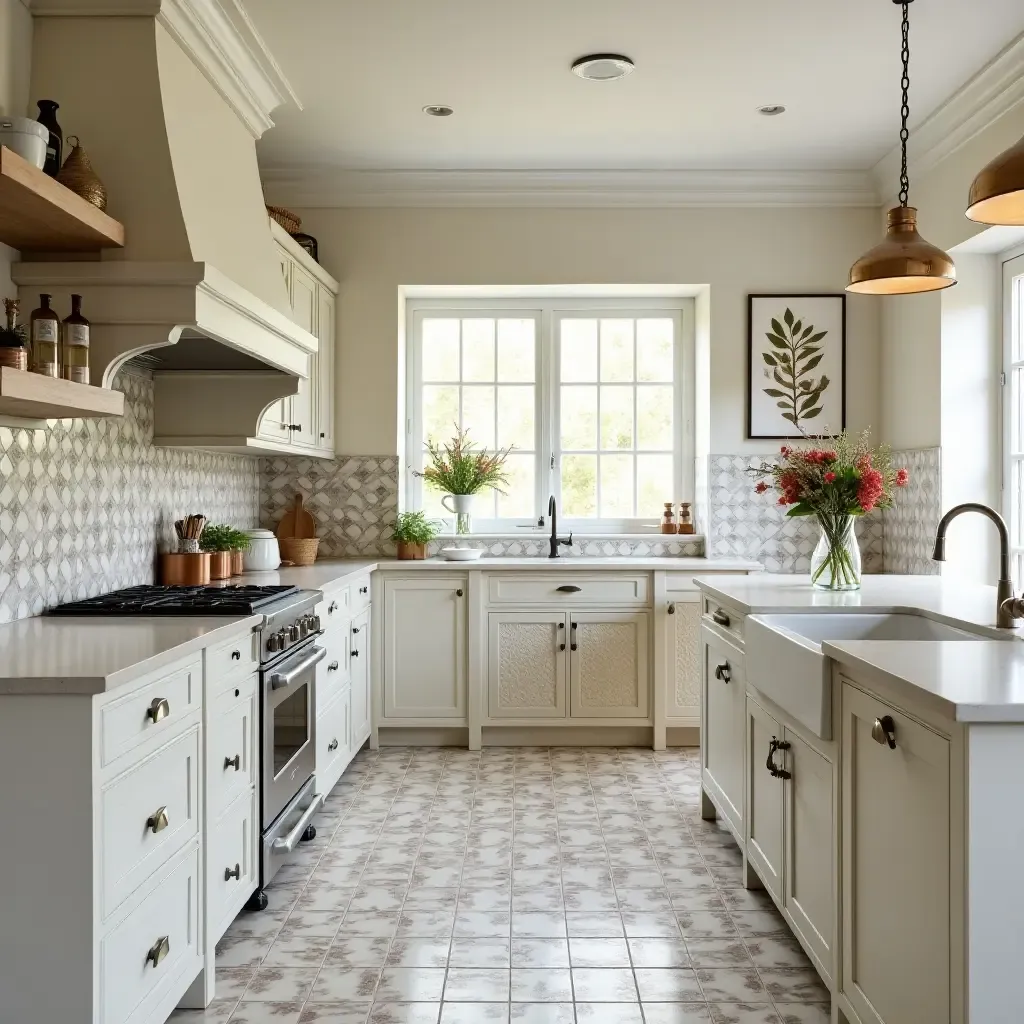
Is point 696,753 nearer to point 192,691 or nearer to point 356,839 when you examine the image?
point 356,839

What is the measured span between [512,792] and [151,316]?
242 centimetres

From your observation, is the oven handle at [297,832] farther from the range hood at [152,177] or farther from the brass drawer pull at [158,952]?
the range hood at [152,177]

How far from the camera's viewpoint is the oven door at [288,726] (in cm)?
281

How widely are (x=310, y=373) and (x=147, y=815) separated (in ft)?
9.32

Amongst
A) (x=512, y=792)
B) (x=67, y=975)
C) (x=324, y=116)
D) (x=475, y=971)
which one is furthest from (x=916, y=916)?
(x=324, y=116)

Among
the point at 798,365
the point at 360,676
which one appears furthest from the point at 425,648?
the point at 798,365

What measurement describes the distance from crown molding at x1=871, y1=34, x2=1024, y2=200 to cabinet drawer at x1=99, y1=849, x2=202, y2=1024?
3767 mm

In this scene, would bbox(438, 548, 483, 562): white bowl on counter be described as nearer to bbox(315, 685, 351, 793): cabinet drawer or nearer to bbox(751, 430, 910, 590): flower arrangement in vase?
bbox(315, 685, 351, 793): cabinet drawer

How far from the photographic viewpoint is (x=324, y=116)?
13.5 ft

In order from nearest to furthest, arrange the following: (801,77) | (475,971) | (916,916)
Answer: (916,916), (475,971), (801,77)

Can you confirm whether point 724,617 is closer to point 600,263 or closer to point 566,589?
point 566,589

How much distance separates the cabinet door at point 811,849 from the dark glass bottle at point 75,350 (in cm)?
202

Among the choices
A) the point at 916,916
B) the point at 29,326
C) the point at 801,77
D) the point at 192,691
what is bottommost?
the point at 916,916

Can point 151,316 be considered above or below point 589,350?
below
